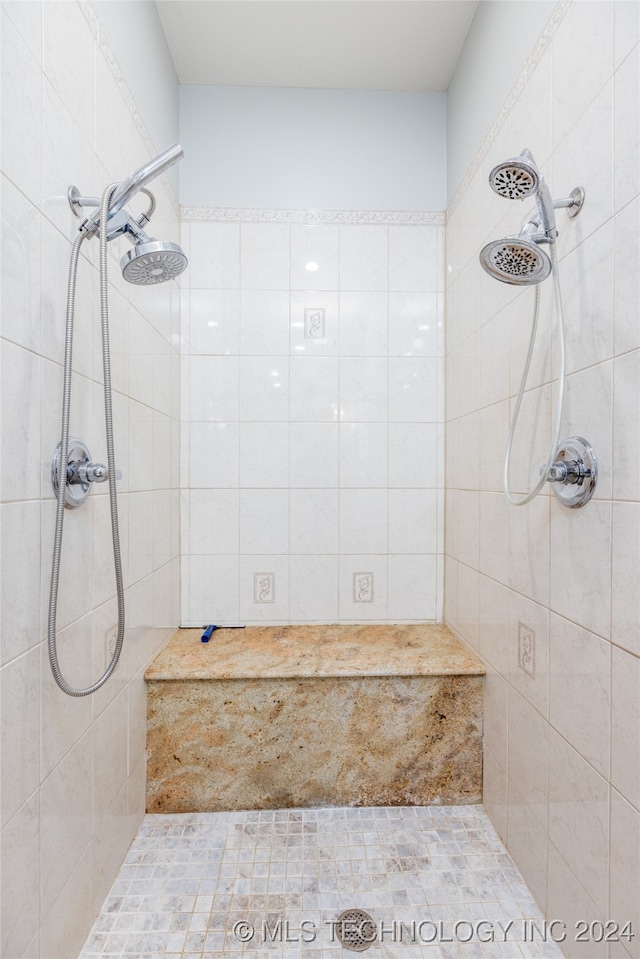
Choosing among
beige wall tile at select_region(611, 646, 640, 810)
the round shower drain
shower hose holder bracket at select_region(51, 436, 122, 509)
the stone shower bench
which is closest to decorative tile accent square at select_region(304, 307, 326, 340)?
shower hose holder bracket at select_region(51, 436, 122, 509)

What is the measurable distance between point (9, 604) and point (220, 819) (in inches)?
43.0

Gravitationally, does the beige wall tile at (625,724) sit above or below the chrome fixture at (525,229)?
below

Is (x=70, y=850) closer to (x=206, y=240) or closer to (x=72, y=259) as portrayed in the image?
(x=72, y=259)

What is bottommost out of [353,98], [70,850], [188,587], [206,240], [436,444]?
[70,850]

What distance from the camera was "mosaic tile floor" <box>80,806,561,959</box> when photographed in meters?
1.08

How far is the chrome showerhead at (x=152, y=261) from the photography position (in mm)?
943

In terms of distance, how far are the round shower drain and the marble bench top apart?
22.1 inches

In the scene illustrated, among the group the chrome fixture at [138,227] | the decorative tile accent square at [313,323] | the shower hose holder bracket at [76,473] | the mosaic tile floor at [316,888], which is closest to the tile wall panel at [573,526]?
the mosaic tile floor at [316,888]

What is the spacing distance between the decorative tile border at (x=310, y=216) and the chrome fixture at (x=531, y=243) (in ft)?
3.43

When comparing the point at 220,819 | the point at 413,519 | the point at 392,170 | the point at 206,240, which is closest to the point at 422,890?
the point at 220,819

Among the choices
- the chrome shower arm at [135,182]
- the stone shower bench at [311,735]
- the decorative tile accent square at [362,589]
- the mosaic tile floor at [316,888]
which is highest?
the chrome shower arm at [135,182]

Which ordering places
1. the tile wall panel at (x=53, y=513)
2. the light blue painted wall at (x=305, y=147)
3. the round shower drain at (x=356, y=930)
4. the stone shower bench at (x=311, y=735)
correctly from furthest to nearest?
the light blue painted wall at (x=305, y=147) → the stone shower bench at (x=311, y=735) → the round shower drain at (x=356, y=930) → the tile wall panel at (x=53, y=513)

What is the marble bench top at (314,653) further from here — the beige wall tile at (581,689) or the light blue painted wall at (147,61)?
the light blue painted wall at (147,61)

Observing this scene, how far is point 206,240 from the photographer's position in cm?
195
